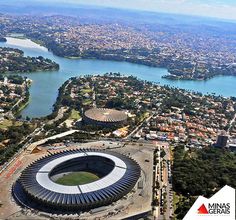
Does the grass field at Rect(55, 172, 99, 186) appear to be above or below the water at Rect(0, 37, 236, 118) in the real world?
above

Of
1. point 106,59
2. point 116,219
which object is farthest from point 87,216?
point 106,59

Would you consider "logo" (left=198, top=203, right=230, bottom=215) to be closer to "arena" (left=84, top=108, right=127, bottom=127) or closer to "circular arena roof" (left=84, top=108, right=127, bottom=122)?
"arena" (left=84, top=108, right=127, bottom=127)

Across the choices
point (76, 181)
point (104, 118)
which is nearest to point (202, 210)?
point (76, 181)

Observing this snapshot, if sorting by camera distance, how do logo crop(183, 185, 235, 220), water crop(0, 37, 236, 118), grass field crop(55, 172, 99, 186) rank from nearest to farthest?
logo crop(183, 185, 235, 220), grass field crop(55, 172, 99, 186), water crop(0, 37, 236, 118)

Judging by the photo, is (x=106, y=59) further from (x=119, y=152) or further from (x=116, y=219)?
(x=116, y=219)

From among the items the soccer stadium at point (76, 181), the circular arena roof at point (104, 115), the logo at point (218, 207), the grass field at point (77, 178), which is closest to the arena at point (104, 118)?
the circular arena roof at point (104, 115)

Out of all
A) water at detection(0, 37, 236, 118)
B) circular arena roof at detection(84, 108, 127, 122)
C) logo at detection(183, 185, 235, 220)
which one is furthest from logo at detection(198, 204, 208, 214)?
water at detection(0, 37, 236, 118)

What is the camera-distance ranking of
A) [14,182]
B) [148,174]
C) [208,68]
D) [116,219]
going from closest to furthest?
[116,219], [14,182], [148,174], [208,68]

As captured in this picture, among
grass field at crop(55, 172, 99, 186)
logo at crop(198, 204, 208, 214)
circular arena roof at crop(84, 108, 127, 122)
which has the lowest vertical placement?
grass field at crop(55, 172, 99, 186)
